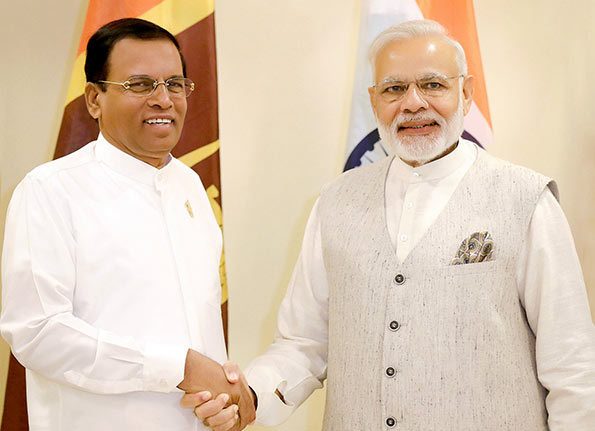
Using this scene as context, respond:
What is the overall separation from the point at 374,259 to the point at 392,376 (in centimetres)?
33

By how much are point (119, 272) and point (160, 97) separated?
0.50 m

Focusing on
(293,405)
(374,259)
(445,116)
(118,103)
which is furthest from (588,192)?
(118,103)

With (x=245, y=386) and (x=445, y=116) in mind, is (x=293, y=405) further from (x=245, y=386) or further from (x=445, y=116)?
(x=445, y=116)

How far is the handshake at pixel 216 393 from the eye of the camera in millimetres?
1842

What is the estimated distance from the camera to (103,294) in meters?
1.80

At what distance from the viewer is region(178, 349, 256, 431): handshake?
1.84m

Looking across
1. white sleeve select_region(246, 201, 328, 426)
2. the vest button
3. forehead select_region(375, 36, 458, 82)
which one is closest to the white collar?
forehead select_region(375, 36, 458, 82)

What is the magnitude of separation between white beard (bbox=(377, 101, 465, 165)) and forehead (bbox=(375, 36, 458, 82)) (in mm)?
120

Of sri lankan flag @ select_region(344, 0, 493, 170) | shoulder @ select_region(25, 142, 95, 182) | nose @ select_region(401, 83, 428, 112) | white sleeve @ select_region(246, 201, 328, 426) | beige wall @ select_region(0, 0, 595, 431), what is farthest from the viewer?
beige wall @ select_region(0, 0, 595, 431)

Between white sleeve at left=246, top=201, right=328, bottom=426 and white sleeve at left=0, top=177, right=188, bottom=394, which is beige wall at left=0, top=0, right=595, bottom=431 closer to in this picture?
white sleeve at left=246, top=201, right=328, bottom=426

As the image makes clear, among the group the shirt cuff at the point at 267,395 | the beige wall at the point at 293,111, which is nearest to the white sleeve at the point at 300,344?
the shirt cuff at the point at 267,395

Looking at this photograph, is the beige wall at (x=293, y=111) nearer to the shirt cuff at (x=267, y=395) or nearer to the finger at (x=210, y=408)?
the shirt cuff at (x=267, y=395)

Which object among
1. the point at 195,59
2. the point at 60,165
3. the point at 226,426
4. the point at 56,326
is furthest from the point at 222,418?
the point at 195,59

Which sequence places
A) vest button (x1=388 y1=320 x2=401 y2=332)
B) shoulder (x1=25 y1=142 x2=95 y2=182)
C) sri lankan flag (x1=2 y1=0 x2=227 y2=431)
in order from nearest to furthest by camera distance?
shoulder (x1=25 y1=142 x2=95 y2=182) → vest button (x1=388 y1=320 x2=401 y2=332) → sri lankan flag (x1=2 y1=0 x2=227 y2=431)
